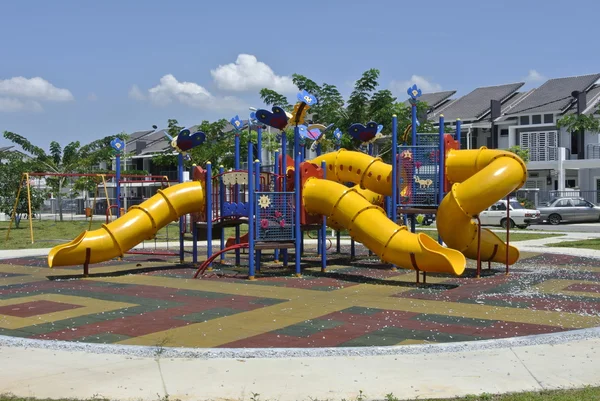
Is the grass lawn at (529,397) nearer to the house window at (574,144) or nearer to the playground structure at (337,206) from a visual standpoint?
the playground structure at (337,206)

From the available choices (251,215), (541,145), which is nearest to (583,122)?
(541,145)

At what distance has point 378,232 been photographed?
14.9m

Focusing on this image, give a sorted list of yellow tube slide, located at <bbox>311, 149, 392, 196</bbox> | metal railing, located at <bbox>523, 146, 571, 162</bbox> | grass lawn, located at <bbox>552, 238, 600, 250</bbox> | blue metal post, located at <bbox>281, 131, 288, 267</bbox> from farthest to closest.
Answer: metal railing, located at <bbox>523, 146, 571, 162</bbox> < grass lawn, located at <bbox>552, 238, 600, 250</bbox> < yellow tube slide, located at <bbox>311, 149, 392, 196</bbox> < blue metal post, located at <bbox>281, 131, 288, 267</bbox>

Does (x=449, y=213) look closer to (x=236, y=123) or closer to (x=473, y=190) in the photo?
(x=473, y=190)

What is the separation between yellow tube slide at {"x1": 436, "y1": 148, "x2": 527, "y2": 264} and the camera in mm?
14852

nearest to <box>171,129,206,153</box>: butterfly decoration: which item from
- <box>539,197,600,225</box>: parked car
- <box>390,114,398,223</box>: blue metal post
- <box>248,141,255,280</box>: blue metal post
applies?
<box>248,141,255,280</box>: blue metal post

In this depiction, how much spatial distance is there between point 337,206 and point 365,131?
4991mm

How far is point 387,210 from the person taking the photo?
2000 centimetres

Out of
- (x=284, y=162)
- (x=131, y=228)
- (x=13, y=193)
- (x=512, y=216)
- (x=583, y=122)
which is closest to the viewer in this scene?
(x=131, y=228)

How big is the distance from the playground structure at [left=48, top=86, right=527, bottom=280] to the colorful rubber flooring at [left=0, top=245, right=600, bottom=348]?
68cm

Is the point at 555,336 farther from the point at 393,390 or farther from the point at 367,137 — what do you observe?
the point at 367,137

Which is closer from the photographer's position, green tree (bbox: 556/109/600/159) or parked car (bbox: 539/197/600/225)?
green tree (bbox: 556/109/600/159)

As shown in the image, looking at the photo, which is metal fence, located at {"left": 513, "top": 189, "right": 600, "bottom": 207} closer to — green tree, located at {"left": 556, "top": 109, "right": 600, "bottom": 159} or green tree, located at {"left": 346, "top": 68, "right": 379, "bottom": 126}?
green tree, located at {"left": 556, "top": 109, "right": 600, "bottom": 159}

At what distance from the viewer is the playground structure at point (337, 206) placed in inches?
587
